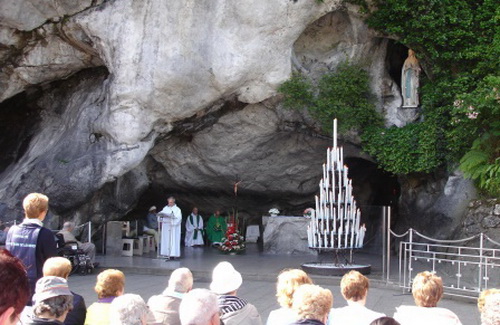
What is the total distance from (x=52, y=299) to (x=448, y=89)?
12.3m

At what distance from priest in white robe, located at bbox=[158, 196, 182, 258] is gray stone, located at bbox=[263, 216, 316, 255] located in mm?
3013

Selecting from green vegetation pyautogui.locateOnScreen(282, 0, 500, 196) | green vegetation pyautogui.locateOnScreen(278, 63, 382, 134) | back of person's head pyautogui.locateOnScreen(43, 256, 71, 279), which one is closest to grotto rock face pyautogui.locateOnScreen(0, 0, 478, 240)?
green vegetation pyautogui.locateOnScreen(278, 63, 382, 134)

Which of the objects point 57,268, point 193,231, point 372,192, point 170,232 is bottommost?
point 193,231

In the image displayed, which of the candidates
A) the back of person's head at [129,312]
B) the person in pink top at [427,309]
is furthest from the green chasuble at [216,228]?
the back of person's head at [129,312]

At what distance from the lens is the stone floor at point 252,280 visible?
10.2 metres

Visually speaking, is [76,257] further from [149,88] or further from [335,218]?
[335,218]

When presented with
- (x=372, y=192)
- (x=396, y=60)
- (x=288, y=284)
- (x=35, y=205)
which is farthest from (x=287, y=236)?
(x=288, y=284)

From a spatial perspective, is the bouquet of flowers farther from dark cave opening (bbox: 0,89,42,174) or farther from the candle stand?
dark cave opening (bbox: 0,89,42,174)

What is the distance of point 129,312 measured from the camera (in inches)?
157

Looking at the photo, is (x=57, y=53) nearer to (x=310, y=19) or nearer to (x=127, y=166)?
(x=127, y=166)

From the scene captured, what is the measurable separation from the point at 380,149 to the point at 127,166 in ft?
20.4

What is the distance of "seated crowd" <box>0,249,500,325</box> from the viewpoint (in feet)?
12.8

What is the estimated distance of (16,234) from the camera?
5914 millimetres

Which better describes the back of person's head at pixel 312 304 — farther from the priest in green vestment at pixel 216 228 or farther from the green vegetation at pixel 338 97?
the priest in green vestment at pixel 216 228
